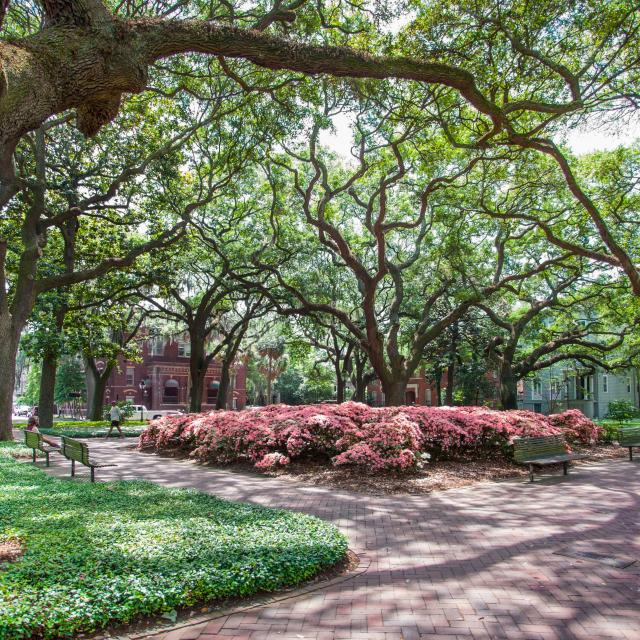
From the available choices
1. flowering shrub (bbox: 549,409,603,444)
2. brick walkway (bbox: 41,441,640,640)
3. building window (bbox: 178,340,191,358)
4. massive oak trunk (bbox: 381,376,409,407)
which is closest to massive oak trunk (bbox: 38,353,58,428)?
massive oak trunk (bbox: 381,376,409,407)

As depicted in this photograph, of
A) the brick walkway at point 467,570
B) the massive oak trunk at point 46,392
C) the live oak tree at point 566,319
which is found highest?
the live oak tree at point 566,319

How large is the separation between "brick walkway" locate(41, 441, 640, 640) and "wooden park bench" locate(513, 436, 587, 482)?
3.51ft

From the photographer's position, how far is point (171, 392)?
188ft

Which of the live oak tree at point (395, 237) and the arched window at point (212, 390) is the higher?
the live oak tree at point (395, 237)

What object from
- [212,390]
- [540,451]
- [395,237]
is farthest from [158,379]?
[540,451]

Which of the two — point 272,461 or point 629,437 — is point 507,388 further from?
point 272,461

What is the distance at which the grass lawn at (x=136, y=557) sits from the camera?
152 inches

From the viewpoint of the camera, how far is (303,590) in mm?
4789

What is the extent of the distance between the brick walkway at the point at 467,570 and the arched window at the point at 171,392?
48462 mm

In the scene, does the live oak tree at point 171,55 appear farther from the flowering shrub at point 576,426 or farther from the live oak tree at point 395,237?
the flowering shrub at point 576,426

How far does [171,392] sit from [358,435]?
4880 cm

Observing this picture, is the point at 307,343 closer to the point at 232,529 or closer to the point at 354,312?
the point at 354,312

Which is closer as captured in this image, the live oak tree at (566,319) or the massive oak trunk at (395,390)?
the massive oak trunk at (395,390)

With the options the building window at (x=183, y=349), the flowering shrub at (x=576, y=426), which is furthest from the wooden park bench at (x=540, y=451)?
the building window at (x=183, y=349)
